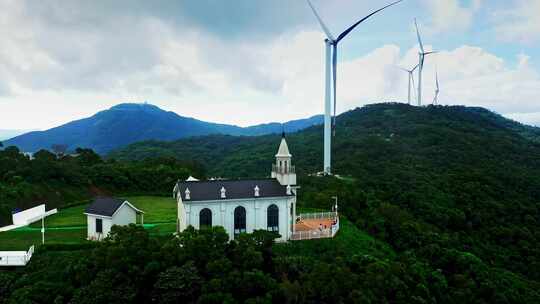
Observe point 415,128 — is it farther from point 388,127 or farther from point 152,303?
point 152,303

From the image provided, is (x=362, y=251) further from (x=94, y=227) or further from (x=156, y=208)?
(x=156, y=208)

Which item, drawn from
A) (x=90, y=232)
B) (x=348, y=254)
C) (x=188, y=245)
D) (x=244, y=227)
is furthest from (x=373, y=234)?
(x=90, y=232)

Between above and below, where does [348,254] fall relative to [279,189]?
below

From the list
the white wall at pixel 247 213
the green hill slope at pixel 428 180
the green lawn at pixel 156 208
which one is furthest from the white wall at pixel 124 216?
the green hill slope at pixel 428 180

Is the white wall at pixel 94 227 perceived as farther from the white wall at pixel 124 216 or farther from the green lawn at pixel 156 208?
the green lawn at pixel 156 208

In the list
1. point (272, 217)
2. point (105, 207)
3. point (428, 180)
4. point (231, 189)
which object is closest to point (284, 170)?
point (272, 217)

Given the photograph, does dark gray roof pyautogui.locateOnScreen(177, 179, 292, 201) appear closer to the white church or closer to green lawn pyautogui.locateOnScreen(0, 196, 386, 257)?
the white church

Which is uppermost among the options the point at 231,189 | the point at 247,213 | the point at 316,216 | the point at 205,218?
the point at 231,189

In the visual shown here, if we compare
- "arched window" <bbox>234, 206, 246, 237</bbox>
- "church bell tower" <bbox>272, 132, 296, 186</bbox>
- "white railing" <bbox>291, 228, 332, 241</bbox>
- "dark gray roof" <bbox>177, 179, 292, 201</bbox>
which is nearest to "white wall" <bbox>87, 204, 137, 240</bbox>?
"dark gray roof" <bbox>177, 179, 292, 201</bbox>
